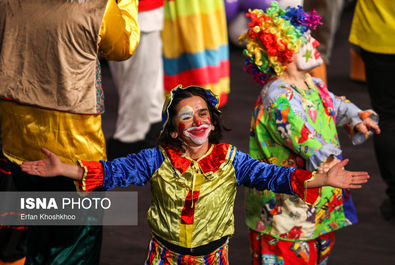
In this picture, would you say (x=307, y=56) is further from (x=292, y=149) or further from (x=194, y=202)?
(x=194, y=202)

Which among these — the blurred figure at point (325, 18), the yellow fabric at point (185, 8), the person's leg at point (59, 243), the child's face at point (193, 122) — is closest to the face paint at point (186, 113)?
the child's face at point (193, 122)

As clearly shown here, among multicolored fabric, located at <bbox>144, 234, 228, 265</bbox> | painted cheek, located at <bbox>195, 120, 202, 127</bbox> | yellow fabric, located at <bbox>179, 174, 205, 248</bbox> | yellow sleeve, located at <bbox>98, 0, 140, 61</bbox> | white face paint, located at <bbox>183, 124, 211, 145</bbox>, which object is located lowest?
multicolored fabric, located at <bbox>144, 234, 228, 265</bbox>

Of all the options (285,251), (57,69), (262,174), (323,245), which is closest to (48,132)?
(57,69)

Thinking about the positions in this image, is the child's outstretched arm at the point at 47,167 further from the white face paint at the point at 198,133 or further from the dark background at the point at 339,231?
Answer: the dark background at the point at 339,231

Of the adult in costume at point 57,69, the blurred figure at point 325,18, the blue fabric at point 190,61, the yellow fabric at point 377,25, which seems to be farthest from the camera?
the blurred figure at point 325,18

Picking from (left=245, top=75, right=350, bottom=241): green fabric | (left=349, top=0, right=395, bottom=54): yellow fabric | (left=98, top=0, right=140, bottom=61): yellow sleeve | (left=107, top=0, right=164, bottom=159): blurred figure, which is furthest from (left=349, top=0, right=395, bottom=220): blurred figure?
(left=98, top=0, right=140, bottom=61): yellow sleeve

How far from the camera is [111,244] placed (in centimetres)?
399

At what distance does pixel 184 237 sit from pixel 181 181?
0.20 metres

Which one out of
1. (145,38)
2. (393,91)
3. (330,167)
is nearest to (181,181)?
(330,167)

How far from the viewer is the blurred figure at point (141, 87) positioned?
15.9 feet

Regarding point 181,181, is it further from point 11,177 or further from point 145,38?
point 145,38

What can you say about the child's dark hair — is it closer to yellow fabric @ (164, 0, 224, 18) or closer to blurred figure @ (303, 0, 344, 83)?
yellow fabric @ (164, 0, 224, 18)

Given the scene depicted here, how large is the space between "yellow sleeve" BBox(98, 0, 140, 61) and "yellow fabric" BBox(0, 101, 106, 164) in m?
0.27

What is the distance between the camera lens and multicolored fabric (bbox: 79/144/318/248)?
107 inches
